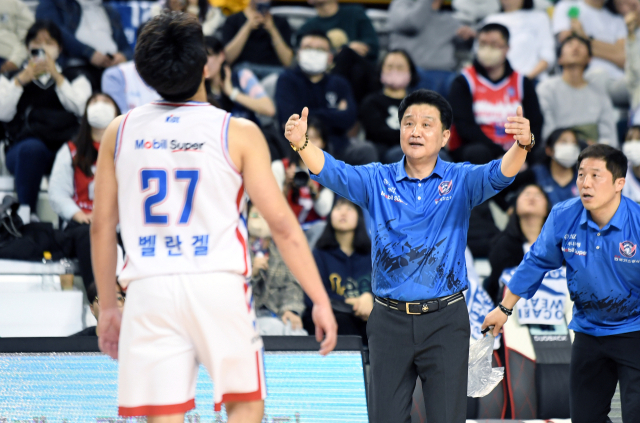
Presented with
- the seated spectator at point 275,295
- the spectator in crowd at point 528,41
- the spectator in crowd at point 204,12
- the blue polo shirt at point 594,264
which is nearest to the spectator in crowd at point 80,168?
the seated spectator at point 275,295

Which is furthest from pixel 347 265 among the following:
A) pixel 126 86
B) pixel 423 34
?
pixel 423 34

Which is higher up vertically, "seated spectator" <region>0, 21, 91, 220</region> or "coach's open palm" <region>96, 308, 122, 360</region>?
"seated spectator" <region>0, 21, 91, 220</region>

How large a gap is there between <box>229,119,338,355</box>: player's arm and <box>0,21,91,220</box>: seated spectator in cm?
437

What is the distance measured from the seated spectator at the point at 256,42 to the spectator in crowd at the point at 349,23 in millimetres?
587

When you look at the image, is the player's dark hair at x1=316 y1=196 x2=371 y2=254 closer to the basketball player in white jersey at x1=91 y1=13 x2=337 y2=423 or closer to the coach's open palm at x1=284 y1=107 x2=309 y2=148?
the coach's open palm at x1=284 y1=107 x2=309 y2=148

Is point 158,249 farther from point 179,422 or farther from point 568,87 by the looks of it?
point 568,87

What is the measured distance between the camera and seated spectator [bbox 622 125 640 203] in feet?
22.5

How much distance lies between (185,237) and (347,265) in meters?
3.47

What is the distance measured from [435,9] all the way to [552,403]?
5.18m

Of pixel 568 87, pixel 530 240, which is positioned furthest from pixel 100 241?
pixel 568 87

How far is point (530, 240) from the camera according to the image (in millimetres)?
5941

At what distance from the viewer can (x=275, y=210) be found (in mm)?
2432

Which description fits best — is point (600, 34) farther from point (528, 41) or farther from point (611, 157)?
point (611, 157)

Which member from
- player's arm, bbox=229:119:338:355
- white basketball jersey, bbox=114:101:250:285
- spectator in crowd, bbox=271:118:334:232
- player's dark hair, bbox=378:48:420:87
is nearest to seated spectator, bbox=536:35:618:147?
player's dark hair, bbox=378:48:420:87
